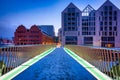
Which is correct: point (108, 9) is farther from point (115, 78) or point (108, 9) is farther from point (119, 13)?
point (115, 78)

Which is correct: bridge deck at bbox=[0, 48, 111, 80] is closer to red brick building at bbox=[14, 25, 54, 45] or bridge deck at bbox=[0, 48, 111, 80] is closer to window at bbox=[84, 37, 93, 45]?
window at bbox=[84, 37, 93, 45]

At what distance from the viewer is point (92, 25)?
71.8 meters

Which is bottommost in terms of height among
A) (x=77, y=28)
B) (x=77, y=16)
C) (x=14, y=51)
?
(x=14, y=51)

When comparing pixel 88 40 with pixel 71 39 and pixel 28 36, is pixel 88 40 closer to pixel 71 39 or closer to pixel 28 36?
pixel 71 39

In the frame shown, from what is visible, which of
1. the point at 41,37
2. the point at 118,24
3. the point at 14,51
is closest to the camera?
the point at 14,51

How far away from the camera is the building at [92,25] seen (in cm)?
6938

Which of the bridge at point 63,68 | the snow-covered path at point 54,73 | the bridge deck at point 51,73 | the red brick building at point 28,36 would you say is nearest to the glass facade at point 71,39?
the red brick building at point 28,36

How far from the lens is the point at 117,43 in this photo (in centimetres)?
7006

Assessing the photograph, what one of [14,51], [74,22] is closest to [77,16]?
[74,22]

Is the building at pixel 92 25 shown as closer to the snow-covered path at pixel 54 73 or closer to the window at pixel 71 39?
the window at pixel 71 39

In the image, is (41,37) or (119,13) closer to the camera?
(119,13)

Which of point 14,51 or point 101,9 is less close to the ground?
point 101,9

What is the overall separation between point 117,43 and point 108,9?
1322 centimetres

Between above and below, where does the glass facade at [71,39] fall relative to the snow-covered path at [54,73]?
above
